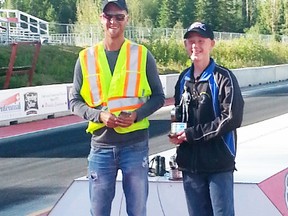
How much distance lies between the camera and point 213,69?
452cm

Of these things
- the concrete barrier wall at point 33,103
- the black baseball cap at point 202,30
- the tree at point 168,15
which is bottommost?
the concrete barrier wall at point 33,103

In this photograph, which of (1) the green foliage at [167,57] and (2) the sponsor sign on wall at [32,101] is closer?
(2) the sponsor sign on wall at [32,101]

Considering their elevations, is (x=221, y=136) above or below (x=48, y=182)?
above

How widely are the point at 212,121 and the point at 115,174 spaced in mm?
770

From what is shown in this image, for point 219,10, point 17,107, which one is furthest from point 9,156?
point 219,10

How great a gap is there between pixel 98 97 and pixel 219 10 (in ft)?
260

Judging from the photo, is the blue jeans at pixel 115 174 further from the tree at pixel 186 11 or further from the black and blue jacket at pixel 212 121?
the tree at pixel 186 11

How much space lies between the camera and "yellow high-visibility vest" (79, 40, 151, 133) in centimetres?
447


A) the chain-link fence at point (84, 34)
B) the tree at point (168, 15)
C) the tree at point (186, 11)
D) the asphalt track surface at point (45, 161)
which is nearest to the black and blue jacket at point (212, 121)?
the asphalt track surface at point (45, 161)

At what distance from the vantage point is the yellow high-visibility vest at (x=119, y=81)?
447 centimetres

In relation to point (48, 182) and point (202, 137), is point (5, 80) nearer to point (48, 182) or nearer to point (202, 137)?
point (48, 182)

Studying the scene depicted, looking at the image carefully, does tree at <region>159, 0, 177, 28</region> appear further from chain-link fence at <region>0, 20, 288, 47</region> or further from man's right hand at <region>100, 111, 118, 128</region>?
man's right hand at <region>100, 111, 118, 128</region>

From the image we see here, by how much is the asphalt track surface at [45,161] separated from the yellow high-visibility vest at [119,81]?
15.2 ft

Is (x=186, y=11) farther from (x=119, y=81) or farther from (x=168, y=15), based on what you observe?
(x=119, y=81)
